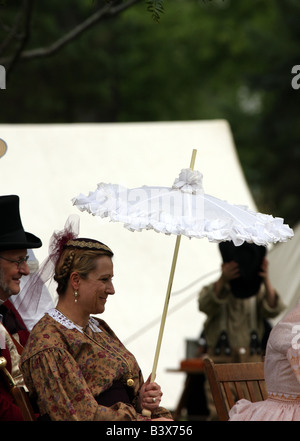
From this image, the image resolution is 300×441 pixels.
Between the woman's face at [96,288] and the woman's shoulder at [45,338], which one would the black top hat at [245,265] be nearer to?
the woman's face at [96,288]

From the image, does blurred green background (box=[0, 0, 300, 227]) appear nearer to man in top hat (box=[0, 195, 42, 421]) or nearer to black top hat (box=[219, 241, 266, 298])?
black top hat (box=[219, 241, 266, 298])

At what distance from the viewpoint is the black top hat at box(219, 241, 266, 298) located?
624cm

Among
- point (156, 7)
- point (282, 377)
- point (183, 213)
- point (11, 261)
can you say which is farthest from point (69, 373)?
point (156, 7)

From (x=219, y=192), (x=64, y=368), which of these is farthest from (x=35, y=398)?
(x=219, y=192)

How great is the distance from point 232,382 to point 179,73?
16024 mm

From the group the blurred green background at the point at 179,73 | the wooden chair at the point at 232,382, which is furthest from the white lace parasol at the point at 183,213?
the blurred green background at the point at 179,73

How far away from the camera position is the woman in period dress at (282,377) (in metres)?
3.71

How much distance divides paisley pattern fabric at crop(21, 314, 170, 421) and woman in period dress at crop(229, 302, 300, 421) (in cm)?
73

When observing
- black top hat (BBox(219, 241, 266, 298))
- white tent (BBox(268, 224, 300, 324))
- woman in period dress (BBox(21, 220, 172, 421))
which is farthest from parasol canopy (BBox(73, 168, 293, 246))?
white tent (BBox(268, 224, 300, 324))

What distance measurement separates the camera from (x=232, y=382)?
4109 millimetres

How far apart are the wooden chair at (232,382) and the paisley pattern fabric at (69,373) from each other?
2.00 feet

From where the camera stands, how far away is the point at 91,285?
11.3 feet

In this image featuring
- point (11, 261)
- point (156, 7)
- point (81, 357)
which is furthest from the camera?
point (156, 7)

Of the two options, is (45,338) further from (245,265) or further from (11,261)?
(245,265)
